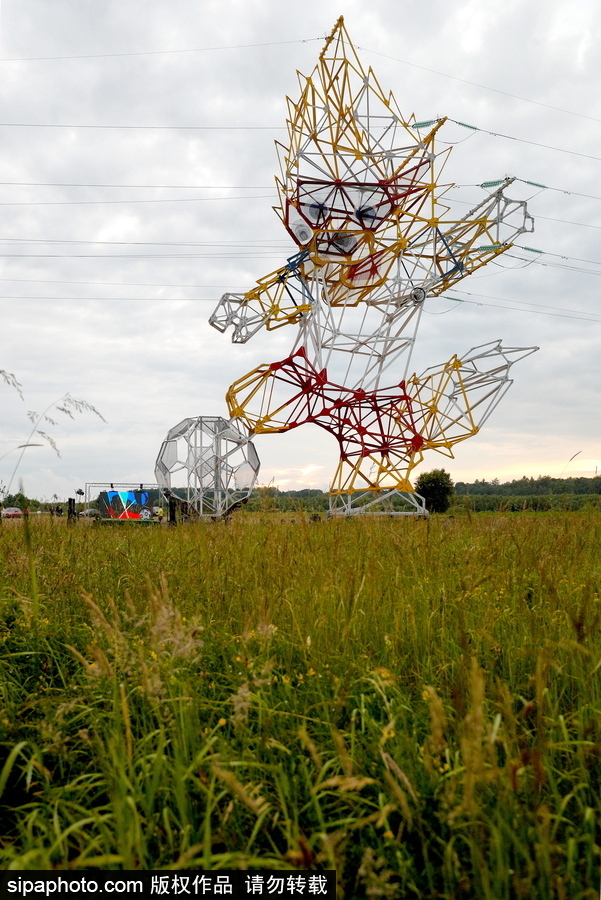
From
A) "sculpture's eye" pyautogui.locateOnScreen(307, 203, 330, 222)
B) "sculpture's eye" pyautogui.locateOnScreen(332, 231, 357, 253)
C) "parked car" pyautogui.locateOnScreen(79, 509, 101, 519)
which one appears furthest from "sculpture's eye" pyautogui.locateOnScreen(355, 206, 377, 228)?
"parked car" pyautogui.locateOnScreen(79, 509, 101, 519)

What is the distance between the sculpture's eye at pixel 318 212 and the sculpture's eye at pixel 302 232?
0.46 metres

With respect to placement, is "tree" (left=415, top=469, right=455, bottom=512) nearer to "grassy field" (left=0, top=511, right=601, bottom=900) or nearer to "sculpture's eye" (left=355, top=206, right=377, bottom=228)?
"sculpture's eye" (left=355, top=206, right=377, bottom=228)

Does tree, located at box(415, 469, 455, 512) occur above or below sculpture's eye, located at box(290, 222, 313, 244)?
below

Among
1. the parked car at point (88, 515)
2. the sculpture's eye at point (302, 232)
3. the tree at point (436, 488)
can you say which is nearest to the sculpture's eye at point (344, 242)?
the sculpture's eye at point (302, 232)

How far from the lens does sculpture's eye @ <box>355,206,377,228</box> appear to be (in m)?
10.5

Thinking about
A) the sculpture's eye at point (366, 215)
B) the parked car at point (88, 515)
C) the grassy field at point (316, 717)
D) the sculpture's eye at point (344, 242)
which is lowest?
the grassy field at point (316, 717)

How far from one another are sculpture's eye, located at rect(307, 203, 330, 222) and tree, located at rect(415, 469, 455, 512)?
8.99m

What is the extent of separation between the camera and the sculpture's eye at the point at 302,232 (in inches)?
435

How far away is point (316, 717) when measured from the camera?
2.10 metres

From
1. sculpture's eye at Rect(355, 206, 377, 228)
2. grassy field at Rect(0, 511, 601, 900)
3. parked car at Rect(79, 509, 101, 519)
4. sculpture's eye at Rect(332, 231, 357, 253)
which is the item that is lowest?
grassy field at Rect(0, 511, 601, 900)

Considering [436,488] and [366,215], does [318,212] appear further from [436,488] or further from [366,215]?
[436,488]

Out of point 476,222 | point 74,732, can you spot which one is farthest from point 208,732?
point 476,222

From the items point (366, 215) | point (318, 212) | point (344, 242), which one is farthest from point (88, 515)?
point (366, 215)

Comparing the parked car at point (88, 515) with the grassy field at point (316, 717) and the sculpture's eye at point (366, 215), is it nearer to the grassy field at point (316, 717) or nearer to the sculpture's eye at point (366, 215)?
the grassy field at point (316, 717)
